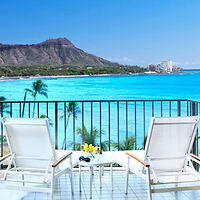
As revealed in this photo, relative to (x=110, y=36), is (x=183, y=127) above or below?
below

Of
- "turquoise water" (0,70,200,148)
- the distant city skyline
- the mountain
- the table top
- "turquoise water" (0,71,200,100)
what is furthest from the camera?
the distant city skyline

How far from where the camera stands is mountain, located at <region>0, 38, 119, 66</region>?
20.2m

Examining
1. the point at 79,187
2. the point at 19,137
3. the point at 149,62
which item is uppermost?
the point at 149,62

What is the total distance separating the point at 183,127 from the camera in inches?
118

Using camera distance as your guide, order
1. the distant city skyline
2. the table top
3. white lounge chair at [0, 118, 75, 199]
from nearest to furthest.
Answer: white lounge chair at [0, 118, 75, 199] → the table top → the distant city skyline

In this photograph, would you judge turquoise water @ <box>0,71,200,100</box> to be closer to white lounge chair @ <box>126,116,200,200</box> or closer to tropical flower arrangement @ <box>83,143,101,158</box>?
tropical flower arrangement @ <box>83,143,101,158</box>

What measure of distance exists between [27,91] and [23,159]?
1994 centimetres

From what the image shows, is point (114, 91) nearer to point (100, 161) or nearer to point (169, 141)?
point (100, 161)

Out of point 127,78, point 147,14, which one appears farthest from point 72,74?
point 147,14

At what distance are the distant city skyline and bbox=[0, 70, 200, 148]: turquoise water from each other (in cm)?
177

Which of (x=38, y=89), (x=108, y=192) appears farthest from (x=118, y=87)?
(x=108, y=192)

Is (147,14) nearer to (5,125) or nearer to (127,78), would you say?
(127,78)

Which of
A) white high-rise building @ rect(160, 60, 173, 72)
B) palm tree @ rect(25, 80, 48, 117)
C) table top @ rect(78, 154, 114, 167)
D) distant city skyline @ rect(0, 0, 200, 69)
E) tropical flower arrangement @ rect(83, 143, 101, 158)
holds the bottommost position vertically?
table top @ rect(78, 154, 114, 167)

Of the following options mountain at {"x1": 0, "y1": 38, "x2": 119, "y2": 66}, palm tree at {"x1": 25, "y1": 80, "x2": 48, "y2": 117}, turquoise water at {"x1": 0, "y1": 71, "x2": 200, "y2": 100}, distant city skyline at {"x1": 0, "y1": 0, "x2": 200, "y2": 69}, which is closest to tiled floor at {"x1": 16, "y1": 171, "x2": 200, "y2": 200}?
turquoise water at {"x1": 0, "y1": 71, "x2": 200, "y2": 100}
